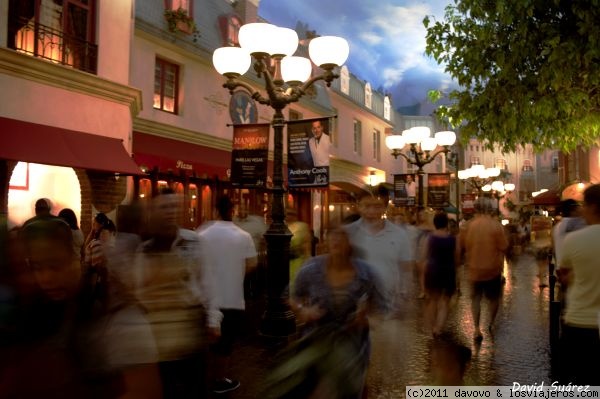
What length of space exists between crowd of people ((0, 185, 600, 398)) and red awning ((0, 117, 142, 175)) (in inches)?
213

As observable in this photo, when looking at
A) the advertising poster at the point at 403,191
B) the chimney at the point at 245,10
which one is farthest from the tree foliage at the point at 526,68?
the chimney at the point at 245,10

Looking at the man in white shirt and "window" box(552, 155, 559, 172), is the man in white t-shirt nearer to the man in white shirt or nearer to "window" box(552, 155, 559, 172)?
the man in white shirt

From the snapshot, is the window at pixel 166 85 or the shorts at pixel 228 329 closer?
the shorts at pixel 228 329

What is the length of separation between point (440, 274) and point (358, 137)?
2134 centimetres

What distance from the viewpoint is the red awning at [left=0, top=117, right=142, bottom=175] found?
9.51m

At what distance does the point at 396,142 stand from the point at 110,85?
815cm

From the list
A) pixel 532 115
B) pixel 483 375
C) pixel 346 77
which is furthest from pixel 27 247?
pixel 346 77

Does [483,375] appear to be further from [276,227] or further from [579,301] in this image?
[276,227]

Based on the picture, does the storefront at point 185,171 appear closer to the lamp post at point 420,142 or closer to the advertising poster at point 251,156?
the advertising poster at point 251,156

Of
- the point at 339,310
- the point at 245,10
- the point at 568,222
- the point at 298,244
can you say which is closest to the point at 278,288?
the point at 298,244

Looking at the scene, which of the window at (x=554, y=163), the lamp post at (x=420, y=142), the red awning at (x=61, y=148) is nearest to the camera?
the red awning at (x=61, y=148)

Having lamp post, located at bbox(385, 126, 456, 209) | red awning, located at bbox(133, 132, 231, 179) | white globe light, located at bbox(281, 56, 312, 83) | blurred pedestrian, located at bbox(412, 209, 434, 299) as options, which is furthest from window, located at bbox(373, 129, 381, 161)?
white globe light, located at bbox(281, 56, 312, 83)

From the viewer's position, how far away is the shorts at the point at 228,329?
5.54 m

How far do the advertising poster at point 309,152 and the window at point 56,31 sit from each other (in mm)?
5463
